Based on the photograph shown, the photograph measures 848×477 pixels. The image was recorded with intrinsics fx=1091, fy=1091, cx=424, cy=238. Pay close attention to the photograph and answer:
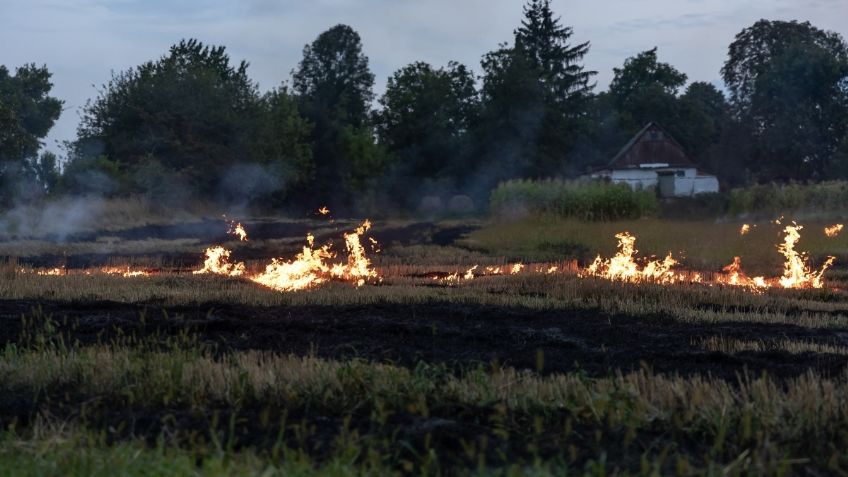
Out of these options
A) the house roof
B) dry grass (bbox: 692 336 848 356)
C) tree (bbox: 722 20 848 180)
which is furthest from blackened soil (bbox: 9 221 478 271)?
tree (bbox: 722 20 848 180)

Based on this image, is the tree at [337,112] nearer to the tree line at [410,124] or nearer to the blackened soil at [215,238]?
the tree line at [410,124]

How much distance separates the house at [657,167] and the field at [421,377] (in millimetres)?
51453

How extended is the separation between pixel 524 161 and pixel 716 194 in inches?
923

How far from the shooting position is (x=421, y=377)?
7.98 metres

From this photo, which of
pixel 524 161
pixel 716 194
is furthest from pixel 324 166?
pixel 716 194

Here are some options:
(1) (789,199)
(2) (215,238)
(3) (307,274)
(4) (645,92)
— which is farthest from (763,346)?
(4) (645,92)

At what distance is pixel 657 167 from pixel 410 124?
18.6 metres

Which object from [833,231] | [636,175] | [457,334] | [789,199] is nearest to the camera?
[457,334]

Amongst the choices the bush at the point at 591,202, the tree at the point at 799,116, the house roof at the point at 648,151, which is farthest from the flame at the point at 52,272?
the tree at the point at 799,116

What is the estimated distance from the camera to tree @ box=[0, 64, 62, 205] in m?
39.9

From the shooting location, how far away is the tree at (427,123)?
7388 cm

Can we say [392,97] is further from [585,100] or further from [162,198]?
[162,198]

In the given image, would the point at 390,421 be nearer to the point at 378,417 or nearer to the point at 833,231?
the point at 378,417

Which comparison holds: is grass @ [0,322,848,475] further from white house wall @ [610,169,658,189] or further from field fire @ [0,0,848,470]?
white house wall @ [610,169,658,189]
